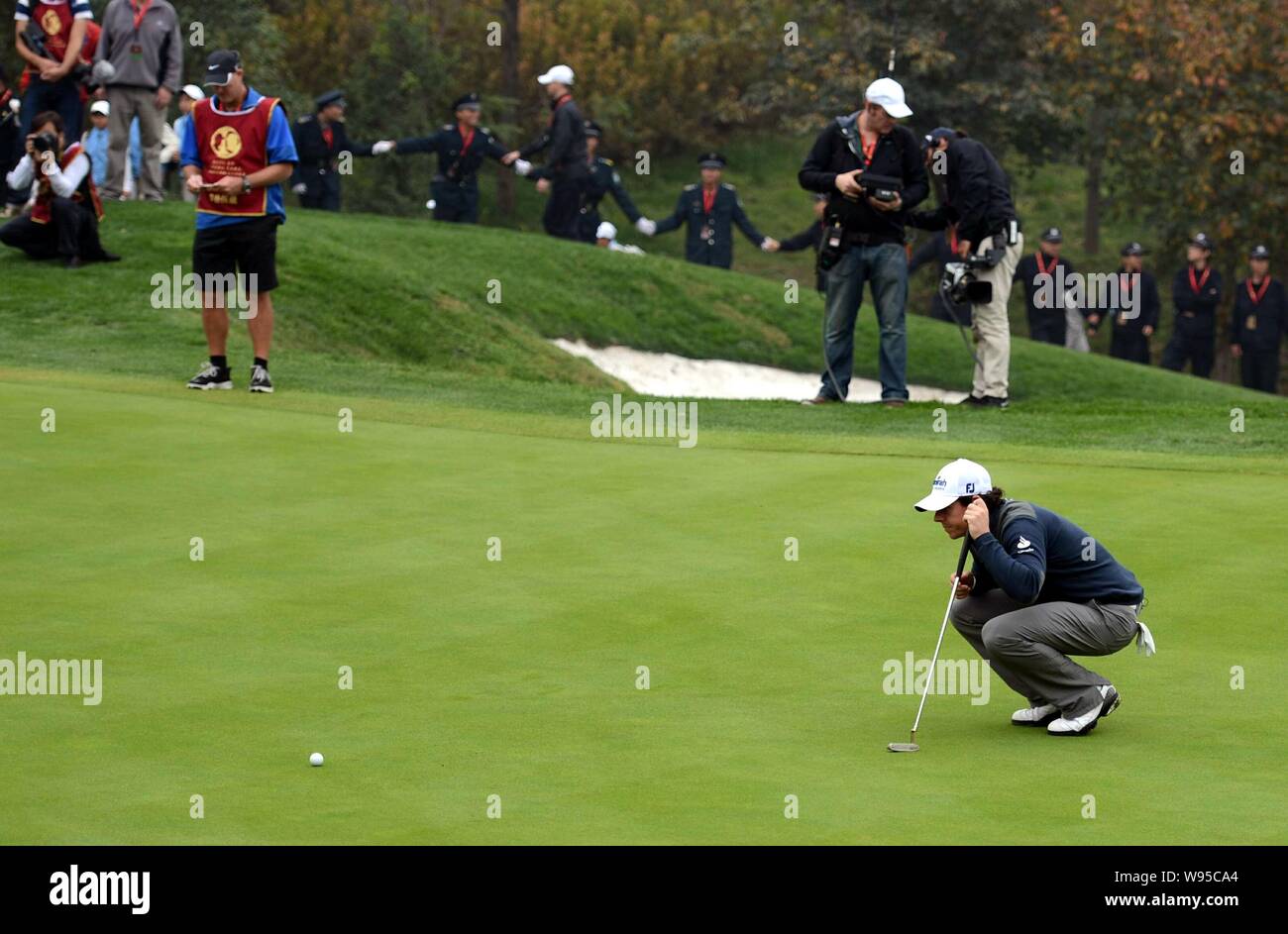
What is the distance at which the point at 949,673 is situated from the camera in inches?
378

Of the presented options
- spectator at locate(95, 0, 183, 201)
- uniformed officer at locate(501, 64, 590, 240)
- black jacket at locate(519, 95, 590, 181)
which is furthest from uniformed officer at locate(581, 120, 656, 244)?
spectator at locate(95, 0, 183, 201)

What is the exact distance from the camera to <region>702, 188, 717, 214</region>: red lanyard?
97.9ft

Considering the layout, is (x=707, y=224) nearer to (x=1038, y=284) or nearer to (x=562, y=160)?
(x=562, y=160)

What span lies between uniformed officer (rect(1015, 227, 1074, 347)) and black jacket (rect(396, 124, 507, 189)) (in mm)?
7441

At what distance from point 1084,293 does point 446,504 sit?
2195 centimetres

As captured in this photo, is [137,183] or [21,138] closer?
[21,138]

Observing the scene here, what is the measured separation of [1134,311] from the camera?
29172 millimetres

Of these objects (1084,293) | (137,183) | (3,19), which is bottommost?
(1084,293)

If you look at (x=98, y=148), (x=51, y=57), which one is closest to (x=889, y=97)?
(x=51, y=57)

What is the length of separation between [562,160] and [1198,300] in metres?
8.89

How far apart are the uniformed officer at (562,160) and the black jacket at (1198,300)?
27.3 feet

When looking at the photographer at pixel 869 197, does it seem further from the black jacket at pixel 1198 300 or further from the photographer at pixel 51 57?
the black jacket at pixel 1198 300
